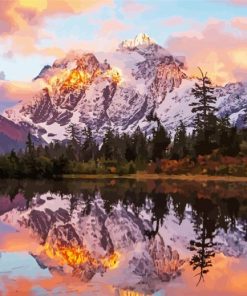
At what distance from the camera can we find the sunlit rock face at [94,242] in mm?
15203

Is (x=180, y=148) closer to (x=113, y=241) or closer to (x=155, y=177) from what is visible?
(x=155, y=177)

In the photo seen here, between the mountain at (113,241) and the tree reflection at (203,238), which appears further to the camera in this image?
the tree reflection at (203,238)

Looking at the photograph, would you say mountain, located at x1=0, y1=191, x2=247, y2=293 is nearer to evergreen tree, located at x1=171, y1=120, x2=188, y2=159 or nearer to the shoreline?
the shoreline

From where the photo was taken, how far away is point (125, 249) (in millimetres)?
18438

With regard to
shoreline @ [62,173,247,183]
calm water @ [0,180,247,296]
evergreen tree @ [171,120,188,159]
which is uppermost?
evergreen tree @ [171,120,188,159]

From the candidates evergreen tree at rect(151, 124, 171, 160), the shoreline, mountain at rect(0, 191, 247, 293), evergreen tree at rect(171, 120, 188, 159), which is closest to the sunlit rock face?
mountain at rect(0, 191, 247, 293)

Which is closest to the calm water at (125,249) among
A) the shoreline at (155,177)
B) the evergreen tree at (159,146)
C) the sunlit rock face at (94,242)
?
the sunlit rock face at (94,242)

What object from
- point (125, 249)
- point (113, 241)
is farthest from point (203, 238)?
point (125, 249)

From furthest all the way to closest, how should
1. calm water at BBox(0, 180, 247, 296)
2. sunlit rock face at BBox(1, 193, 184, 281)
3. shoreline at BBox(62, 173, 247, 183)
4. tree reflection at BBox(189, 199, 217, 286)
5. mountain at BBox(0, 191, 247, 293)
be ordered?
shoreline at BBox(62, 173, 247, 183), tree reflection at BBox(189, 199, 217, 286), sunlit rock face at BBox(1, 193, 184, 281), mountain at BBox(0, 191, 247, 293), calm water at BBox(0, 180, 247, 296)

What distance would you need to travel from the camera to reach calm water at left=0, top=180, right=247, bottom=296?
43.1ft

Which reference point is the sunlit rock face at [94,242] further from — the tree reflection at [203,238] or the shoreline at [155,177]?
the shoreline at [155,177]

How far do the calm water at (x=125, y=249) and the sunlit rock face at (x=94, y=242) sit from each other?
2 cm

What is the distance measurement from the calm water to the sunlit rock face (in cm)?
2

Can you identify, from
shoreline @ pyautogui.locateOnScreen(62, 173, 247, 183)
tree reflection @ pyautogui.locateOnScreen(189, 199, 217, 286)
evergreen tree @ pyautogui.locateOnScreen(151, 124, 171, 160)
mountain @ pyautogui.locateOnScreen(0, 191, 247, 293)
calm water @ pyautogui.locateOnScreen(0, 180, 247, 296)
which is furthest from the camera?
evergreen tree @ pyautogui.locateOnScreen(151, 124, 171, 160)
